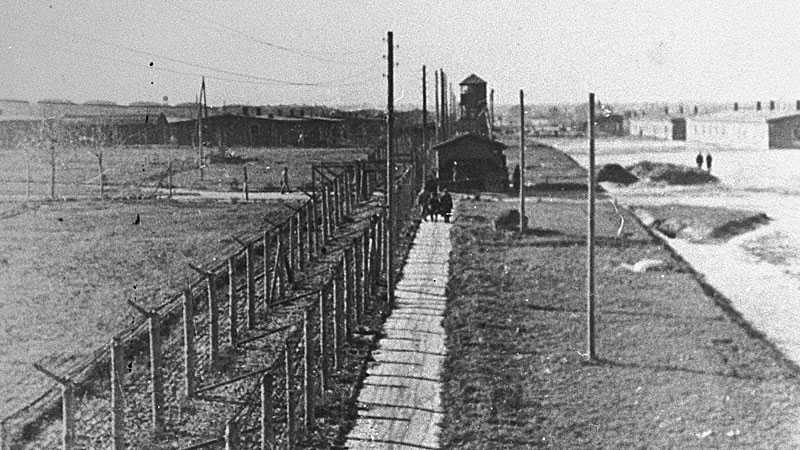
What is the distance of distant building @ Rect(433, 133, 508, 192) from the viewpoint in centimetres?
4806

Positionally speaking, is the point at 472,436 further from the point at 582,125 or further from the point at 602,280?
the point at 582,125

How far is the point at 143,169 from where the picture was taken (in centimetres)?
6247

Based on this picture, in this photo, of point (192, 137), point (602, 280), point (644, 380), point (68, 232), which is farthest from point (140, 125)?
point (644, 380)

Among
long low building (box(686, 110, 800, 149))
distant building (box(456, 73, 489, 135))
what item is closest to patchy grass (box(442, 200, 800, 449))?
distant building (box(456, 73, 489, 135))

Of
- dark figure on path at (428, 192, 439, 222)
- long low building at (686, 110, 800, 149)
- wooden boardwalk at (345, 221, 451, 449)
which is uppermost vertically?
long low building at (686, 110, 800, 149)

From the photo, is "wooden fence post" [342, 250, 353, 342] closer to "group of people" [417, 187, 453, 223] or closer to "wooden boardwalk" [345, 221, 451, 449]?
"wooden boardwalk" [345, 221, 451, 449]

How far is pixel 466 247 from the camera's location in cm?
3069

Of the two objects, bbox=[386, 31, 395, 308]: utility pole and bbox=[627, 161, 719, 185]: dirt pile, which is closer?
bbox=[386, 31, 395, 308]: utility pole

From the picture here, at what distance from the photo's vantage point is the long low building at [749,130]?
250 ft

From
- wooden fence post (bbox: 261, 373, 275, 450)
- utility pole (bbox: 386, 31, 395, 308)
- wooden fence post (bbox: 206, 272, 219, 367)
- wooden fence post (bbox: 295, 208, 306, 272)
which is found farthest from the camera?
wooden fence post (bbox: 295, 208, 306, 272)

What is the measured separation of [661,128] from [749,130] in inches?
1253

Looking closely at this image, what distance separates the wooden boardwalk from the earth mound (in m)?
32.9

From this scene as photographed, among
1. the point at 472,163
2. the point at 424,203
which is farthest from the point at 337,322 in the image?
the point at 472,163

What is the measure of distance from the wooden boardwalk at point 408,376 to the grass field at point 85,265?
554cm
